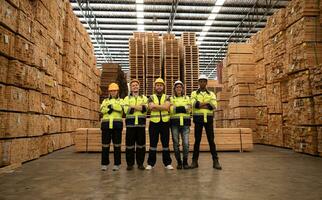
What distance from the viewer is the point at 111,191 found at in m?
4.18

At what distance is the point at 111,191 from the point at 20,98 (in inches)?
157

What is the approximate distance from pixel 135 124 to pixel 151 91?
6.01 metres

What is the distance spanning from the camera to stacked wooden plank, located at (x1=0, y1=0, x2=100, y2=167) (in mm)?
6238

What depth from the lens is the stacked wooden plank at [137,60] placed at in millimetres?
11953

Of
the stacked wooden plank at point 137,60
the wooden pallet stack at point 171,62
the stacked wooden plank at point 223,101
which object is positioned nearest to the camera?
the stacked wooden plank at point 137,60

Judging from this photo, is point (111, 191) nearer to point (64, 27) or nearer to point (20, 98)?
point (20, 98)

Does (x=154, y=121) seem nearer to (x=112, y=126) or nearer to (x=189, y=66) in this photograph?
(x=112, y=126)

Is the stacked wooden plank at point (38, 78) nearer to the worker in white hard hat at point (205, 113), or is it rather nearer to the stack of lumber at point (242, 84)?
the worker in white hard hat at point (205, 113)

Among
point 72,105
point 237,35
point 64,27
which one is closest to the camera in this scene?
point 64,27

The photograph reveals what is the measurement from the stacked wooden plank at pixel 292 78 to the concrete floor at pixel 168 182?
1.99 m

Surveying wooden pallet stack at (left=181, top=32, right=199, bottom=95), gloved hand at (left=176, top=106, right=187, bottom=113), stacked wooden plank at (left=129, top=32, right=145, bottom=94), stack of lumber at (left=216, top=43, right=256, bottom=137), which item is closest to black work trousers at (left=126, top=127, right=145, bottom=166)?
gloved hand at (left=176, top=106, right=187, bottom=113)

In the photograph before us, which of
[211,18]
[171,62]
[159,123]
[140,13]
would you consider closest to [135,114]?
[159,123]

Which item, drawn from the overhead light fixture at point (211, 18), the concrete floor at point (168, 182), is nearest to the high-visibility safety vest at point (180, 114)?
the concrete floor at point (168, 182)

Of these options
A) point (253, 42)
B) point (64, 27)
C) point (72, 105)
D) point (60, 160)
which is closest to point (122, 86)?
point (72, 105)
